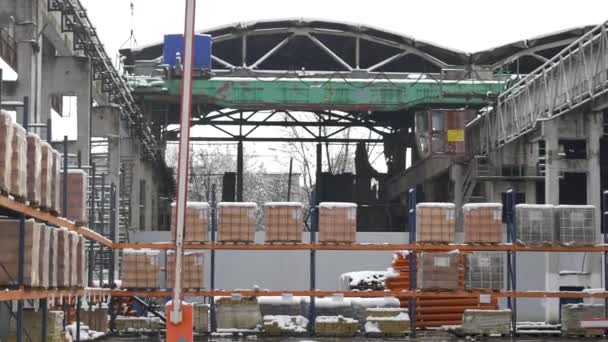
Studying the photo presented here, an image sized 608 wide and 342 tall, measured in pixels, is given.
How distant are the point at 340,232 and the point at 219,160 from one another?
3280 inches

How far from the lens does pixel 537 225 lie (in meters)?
27.7

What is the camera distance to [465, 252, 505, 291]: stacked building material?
2791 cm

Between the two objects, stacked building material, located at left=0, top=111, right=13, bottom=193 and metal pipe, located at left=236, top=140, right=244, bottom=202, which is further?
metal pipe, located at left=236, top=140, right=244, bottom=202

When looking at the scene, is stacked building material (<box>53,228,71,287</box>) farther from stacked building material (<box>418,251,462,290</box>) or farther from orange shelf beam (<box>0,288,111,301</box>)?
stacked building material (<box>418,251,462,290</box>)

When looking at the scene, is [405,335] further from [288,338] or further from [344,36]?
[344,36]

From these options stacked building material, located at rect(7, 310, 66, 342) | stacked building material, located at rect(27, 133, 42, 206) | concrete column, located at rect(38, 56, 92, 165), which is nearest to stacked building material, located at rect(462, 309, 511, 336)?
stacked building material, located at rect(7, 310, 66, 342)

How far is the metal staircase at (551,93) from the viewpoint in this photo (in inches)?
1260

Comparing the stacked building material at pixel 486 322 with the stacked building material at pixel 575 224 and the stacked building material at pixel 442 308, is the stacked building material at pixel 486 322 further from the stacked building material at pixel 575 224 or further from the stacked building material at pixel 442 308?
the stacked building material at pixel 442 308

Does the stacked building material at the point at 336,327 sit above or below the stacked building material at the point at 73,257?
below

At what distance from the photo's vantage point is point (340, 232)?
90.0 feet

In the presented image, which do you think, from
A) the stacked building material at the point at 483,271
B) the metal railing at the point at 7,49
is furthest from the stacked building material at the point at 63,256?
the metal railing at the point at 7,49

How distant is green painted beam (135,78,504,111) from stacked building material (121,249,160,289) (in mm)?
20036

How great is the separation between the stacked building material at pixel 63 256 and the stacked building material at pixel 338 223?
397 inches

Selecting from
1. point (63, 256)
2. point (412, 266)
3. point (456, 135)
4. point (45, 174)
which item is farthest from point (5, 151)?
point (456, 135)
